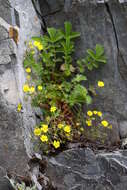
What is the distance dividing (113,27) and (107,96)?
30.3 inches

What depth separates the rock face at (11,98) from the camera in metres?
2.21

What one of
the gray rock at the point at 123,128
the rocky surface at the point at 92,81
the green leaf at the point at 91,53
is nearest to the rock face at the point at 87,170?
the rocky surface at the point at 92,81

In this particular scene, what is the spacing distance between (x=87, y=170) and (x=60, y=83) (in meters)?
1.04

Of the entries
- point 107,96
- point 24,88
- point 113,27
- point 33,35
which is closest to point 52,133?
point 24,88

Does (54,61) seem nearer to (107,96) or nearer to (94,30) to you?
(94,30)

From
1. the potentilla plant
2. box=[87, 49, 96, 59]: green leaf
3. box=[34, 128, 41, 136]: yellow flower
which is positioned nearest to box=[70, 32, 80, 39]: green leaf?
the potentilla plant

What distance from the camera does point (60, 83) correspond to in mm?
2797

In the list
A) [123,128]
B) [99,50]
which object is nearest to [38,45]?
[99,50]

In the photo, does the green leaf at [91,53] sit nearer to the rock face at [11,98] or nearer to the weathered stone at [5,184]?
the rock face at [11,98]

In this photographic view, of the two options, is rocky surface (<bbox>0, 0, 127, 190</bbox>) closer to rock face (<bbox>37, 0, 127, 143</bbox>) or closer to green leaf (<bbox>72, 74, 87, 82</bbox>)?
rock face (<bbox>37, 0, 127, 143</bbox>)

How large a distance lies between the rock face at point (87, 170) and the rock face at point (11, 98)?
13.9 inches

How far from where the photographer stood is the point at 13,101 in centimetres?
226

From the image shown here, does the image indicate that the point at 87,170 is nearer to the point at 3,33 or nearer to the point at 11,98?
the point at 11,98

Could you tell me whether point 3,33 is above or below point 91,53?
above
